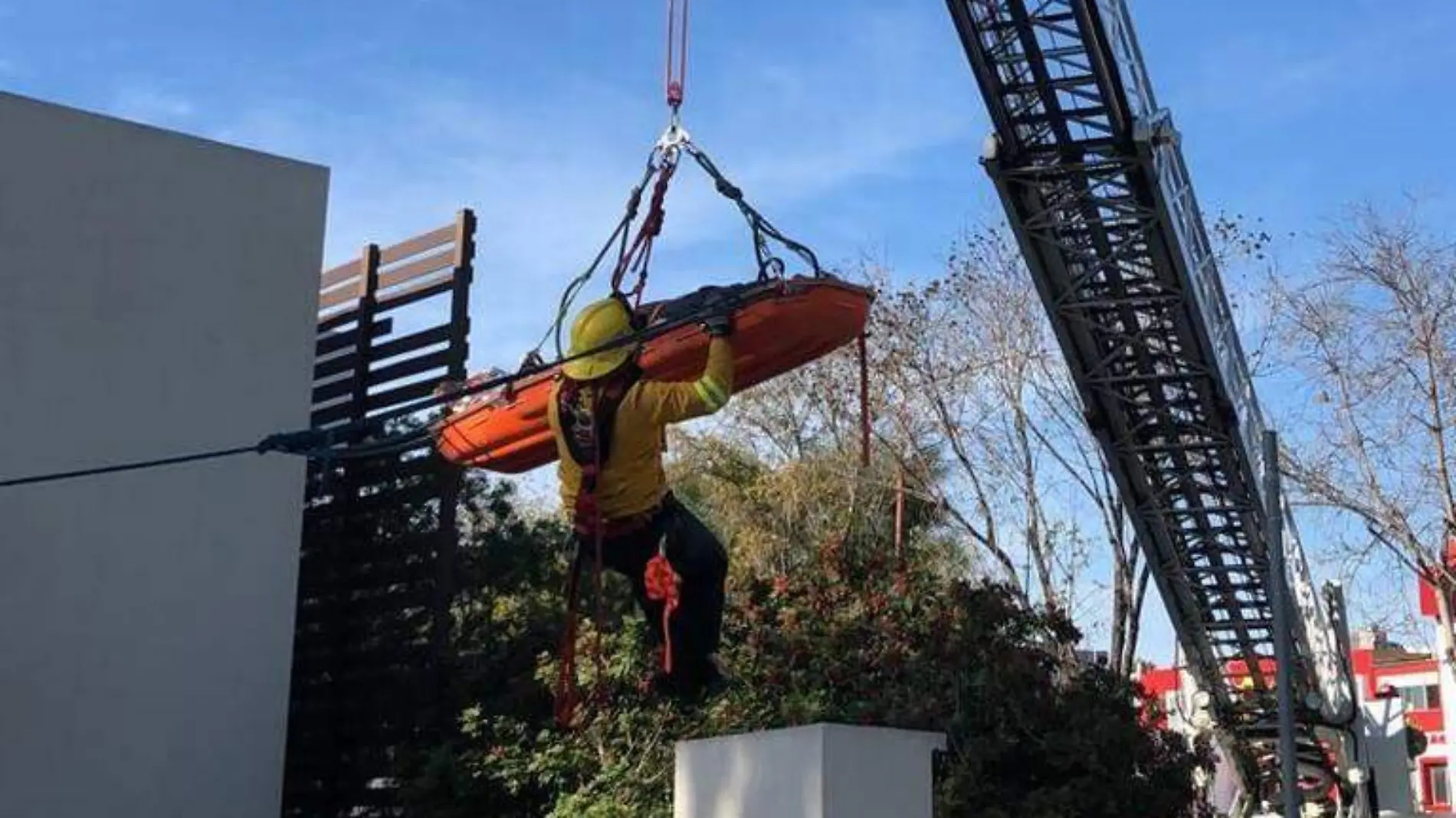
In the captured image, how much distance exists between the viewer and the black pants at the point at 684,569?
700 cm

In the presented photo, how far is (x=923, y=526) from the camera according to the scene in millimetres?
22672

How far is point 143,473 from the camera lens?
12.5 meters

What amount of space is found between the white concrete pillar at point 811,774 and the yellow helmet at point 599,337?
6.16ft

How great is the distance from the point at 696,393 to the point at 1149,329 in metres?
6.87

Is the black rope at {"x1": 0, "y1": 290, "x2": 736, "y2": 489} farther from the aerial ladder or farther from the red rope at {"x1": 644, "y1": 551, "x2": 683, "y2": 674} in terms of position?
the aerial ladder

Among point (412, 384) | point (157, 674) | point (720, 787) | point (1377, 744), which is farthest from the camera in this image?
point (1377, 744)

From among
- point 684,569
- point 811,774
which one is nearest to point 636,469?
point 684,569

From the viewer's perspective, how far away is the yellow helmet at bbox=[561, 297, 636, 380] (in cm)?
684

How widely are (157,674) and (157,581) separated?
685 mm

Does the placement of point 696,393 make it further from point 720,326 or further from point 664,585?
point 664,585

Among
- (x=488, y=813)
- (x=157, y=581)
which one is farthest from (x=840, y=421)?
(x=157, y=581)

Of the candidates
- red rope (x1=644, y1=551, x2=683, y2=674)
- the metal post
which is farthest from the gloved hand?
the metal post

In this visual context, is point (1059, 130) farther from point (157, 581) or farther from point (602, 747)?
point (157, 581)

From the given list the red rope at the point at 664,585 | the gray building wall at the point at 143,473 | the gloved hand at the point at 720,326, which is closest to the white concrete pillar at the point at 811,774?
the red rope at the point at 664,585
